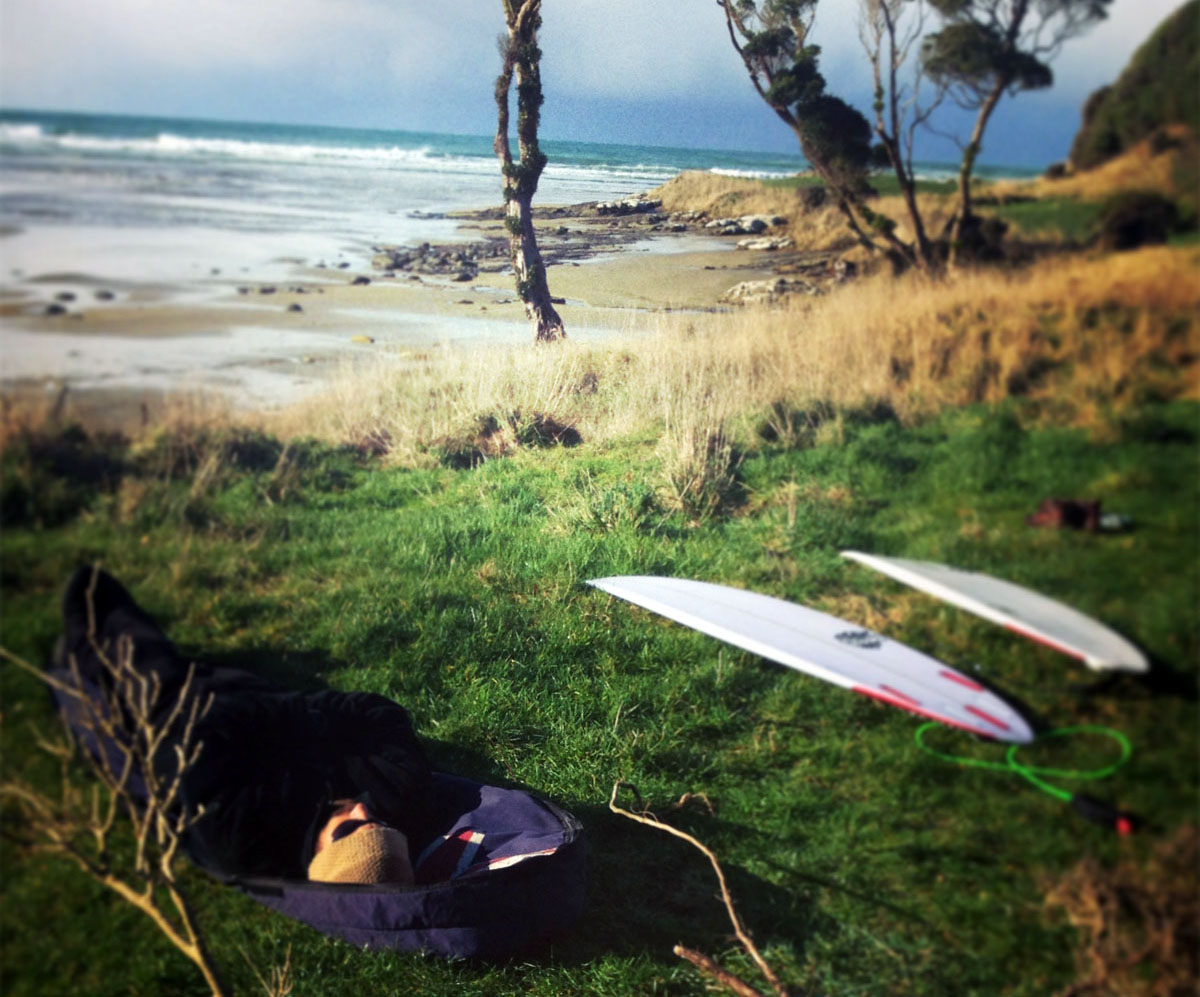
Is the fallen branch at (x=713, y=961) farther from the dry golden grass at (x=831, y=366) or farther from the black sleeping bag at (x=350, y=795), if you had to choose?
the dry golden grass at (x=831, y=366)

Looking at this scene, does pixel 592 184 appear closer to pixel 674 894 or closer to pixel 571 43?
pixel 571 43

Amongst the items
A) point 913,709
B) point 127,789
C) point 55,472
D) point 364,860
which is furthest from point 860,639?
point 55,472

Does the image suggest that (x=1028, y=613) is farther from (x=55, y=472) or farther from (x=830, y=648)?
(x=55, y=472)

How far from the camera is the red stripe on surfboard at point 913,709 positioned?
7.22 feet

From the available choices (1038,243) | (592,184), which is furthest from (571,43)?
(1038,243)

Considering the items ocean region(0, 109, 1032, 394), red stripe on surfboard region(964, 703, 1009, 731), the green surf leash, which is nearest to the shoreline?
ocean region(0, 109, 1032, 394)

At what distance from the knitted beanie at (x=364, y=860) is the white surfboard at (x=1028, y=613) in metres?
1.73

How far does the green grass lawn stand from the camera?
2.12 metres

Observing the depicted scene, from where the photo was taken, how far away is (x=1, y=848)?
2.79 metres

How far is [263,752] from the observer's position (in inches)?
118

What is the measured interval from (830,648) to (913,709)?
26cm

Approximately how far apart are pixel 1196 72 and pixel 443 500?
2213mm

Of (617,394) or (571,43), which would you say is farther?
(617,394)

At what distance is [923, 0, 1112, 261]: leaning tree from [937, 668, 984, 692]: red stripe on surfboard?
1.16m
